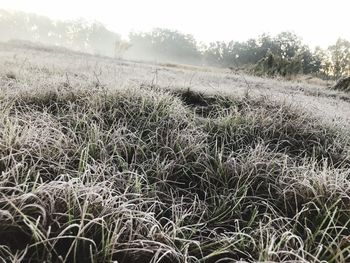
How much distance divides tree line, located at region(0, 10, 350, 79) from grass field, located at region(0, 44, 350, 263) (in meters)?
33.9

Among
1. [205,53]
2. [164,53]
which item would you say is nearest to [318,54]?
[205,53]

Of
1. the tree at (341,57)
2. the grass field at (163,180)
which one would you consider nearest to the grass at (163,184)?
the grass field at (163,180)

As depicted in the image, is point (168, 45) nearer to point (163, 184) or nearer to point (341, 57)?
point (341, 57)

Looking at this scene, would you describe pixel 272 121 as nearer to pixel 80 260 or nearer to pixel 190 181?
pixel 190 181

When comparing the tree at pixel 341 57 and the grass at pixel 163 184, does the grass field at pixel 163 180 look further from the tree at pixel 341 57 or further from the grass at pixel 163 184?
the tree at pixel 341 57

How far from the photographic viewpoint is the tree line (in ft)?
142

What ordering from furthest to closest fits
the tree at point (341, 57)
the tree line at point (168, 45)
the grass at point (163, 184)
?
the tree line at point (168, 45), the tree at point (341, 57), the grass at point (163, 184)

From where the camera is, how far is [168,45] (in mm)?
71500

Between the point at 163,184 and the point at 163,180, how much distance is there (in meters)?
0.07

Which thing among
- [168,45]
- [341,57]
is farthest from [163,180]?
[168,45]

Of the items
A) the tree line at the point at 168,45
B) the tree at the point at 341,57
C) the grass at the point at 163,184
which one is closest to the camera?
the grass at the point at 163,184

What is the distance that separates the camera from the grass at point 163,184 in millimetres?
1788

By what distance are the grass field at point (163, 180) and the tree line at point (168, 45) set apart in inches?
1333

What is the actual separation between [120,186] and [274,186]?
1.18 metres
